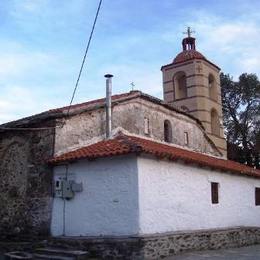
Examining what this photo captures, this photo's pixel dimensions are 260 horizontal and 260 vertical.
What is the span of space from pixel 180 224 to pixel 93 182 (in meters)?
2.86

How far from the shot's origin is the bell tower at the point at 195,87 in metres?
24.0

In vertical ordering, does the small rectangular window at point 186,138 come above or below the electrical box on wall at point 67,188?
above

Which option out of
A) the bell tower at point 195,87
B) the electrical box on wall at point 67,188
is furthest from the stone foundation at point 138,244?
the bell tower at point 195,87

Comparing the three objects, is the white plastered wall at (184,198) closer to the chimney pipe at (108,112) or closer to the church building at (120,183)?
the church building at (120,183)

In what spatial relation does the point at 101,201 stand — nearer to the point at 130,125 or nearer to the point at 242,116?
the point at 130,125

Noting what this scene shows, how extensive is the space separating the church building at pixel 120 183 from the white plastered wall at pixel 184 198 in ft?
0.09

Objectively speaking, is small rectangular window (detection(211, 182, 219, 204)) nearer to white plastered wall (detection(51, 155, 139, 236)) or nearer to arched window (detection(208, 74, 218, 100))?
white plastered wall (detection(51, 155, 139, 236))

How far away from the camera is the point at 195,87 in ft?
78.5

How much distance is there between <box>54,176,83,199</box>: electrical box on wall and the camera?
1349 centimetres

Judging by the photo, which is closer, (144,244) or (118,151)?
(144,244)

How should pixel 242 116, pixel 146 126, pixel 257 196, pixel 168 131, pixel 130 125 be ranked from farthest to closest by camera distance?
1. pixel 242 116
2. pixel 257 196
3. pixel 168 131
4. pixel 146 126
5. pixel 130 125

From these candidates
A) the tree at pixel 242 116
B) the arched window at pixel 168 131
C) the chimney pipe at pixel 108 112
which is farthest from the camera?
the tree at pixel 242 116

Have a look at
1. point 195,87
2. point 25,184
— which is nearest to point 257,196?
point 195,87

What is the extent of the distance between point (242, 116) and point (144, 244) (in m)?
24.8
